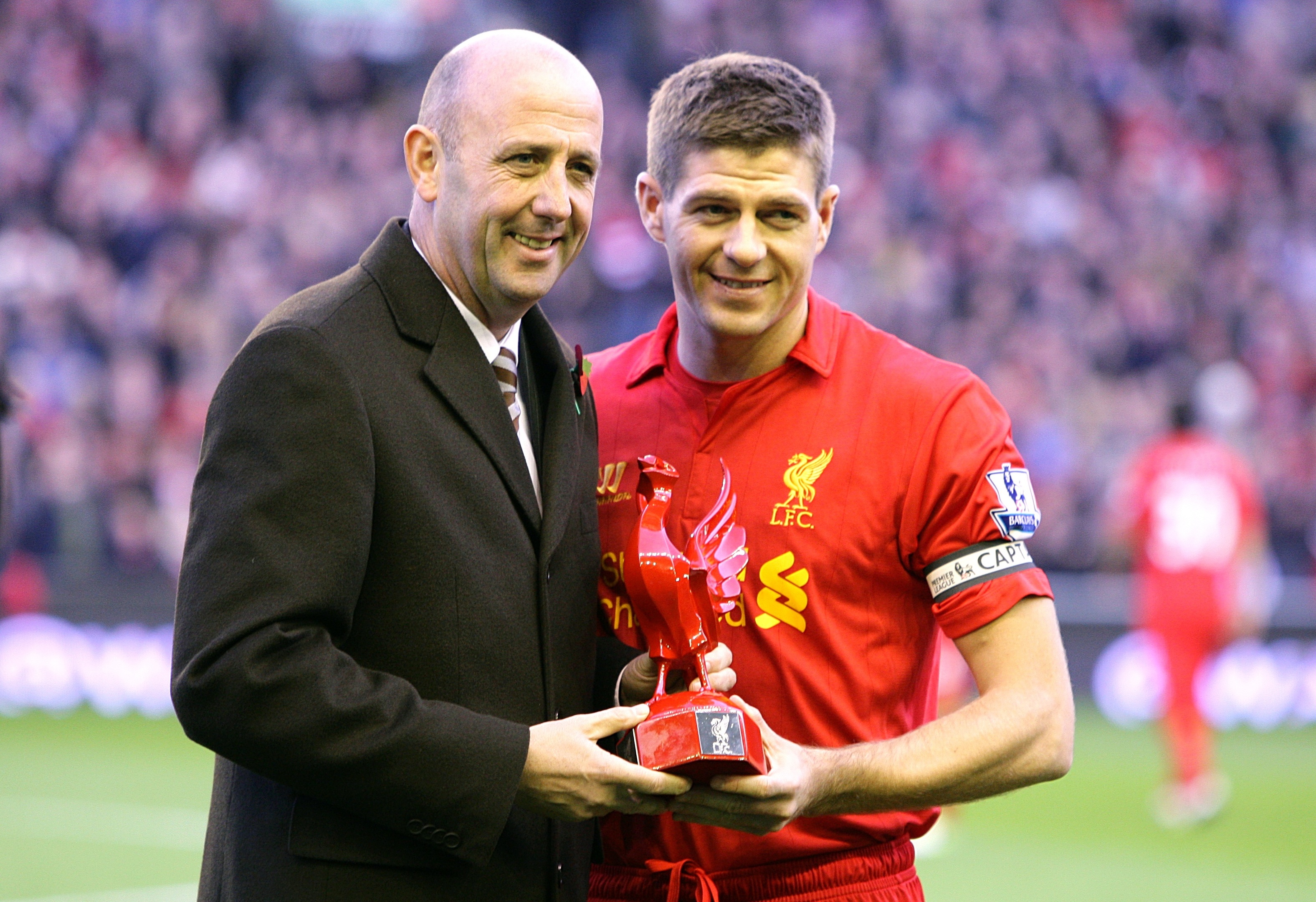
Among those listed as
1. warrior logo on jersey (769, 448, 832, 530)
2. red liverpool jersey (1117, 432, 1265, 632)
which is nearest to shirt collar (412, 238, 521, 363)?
warrior logo on jersey (769, 448, 832, 530)

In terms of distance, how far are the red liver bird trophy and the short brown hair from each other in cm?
62

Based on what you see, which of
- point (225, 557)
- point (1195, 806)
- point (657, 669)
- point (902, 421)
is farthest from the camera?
point (1195, 806)

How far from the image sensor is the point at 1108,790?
Answer: 28.7ft

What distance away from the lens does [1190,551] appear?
28.4 feet

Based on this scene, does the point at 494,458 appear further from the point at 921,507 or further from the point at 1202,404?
the point at 1202,404

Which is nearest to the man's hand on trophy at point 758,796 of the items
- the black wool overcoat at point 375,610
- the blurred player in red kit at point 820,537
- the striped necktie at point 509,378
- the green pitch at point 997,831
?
the blurred player in red kit at point 820,537

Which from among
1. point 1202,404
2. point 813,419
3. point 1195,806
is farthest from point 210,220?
point 813,419

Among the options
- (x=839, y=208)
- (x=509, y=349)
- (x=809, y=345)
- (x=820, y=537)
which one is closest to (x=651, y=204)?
(x=809, y=345)

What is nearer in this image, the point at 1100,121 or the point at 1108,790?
the point at 1108,790

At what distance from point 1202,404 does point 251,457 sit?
11.5 m

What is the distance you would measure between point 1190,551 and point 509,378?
690 centimetres

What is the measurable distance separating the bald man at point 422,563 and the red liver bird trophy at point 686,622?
50mm

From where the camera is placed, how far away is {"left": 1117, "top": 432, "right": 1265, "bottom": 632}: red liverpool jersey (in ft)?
27.9

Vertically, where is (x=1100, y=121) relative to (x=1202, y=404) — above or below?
above
